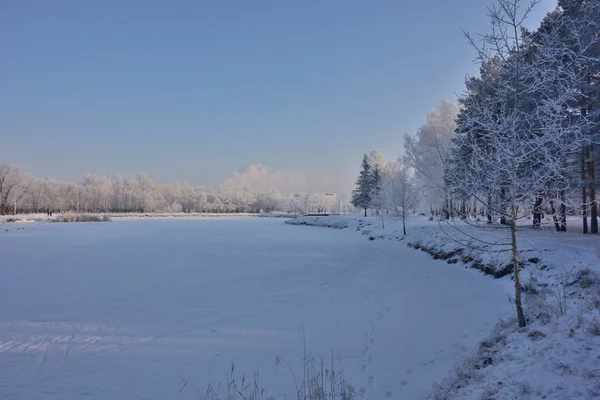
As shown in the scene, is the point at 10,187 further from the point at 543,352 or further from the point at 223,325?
the point at 543,352

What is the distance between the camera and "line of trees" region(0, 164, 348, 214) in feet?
293

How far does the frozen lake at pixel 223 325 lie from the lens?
663cm

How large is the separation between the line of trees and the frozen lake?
88767 millimetres

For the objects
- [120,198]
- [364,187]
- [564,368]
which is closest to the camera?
[564,368]

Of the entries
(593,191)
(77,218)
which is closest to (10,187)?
(77,218)

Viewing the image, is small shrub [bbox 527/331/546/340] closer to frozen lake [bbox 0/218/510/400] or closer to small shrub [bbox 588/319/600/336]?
small shrub [bbox 588/319/600/336]

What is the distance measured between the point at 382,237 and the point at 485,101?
29595 millimetres

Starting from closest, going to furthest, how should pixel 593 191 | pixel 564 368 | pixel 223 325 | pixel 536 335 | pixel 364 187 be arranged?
1. pixel 564 368
2. pixel 536 335
3. pixel 223 325
4. pixel 593 191
5. pixel 364 187

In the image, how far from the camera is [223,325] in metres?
9.72

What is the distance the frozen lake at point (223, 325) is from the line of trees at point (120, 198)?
8877 cm

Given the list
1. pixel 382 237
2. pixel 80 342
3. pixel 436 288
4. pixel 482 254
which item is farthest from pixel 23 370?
pixel 382 237

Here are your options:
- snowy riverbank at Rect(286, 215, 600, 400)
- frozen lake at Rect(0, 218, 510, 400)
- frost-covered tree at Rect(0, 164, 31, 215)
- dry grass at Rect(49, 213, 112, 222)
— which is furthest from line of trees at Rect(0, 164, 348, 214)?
snowy riverbank at Rect(286, 215, 600, 400)

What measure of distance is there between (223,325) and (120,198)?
443 ft

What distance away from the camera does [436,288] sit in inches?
539
